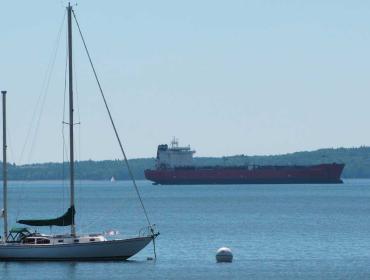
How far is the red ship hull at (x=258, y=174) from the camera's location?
16862cm

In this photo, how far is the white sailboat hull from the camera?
40719 mm

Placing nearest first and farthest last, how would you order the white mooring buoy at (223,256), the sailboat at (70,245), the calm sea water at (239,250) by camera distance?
the calm sea water at (239,250) < the sailboat at (70,245) < the white mooring buoy at (223,256)

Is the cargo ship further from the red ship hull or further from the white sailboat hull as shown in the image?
the white sailboat hull

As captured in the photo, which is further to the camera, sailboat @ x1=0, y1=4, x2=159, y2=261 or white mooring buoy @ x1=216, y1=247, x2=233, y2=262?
white mooring buoy @ x1=216, y1=247, x2=233, y2=262

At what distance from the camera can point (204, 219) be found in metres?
77.9

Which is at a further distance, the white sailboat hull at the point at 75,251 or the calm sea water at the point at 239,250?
the white sailboat hull at the point at 75,251

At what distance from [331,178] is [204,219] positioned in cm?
9498

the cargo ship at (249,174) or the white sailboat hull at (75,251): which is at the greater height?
the cargo ship at (249,174)

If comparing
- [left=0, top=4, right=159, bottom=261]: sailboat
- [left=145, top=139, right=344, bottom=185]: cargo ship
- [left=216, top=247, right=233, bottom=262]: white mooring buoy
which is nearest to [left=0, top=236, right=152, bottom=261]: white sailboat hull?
[left=0, top=4, right=159, bottom=261]: sailboat

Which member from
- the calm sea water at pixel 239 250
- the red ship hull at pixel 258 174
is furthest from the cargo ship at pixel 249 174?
the calm sea water at pixel 239 250

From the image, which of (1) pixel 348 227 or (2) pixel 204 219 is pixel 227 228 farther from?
(2) pixel 204 219

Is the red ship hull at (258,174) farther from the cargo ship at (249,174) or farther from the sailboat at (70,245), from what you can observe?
the sailboat at (70,245)

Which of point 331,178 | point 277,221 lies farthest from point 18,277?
point 331,178

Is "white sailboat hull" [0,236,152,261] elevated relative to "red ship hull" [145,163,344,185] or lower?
lower
